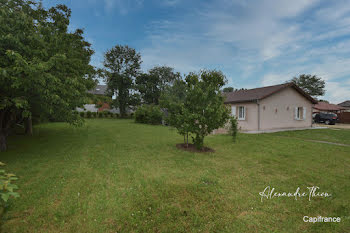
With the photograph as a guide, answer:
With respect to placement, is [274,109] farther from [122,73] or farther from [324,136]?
[122,73]

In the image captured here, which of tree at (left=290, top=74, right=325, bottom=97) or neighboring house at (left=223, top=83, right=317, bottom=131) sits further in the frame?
tree at (left=290, top=74, right=325, bottom=97)

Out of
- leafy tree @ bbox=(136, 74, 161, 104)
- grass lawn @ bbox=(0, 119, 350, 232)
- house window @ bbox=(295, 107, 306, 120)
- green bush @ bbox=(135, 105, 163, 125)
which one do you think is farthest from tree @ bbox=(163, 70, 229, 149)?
leafy tree @ bbox=(136, 74, 161, 104)

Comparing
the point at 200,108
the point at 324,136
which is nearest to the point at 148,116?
the point at 200,108

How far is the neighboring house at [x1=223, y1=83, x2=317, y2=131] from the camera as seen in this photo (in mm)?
13547

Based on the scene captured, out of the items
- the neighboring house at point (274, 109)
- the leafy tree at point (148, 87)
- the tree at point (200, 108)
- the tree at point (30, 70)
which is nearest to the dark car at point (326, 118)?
the neighboring house at point (274, 109)

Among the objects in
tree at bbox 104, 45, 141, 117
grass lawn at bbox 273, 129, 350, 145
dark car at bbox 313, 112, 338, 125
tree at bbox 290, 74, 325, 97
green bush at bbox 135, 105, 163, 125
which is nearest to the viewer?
grass lawn at bbox 273, 129, 350, 145

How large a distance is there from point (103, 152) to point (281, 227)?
19.8 ft

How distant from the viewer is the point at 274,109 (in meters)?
14.1

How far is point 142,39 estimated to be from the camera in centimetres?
1528

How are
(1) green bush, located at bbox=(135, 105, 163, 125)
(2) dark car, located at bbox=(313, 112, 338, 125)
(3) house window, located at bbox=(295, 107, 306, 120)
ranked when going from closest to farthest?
1. (3) house window, located at bbox=(295, 107, 306, 120)
2. (1) green bush, located at bbox=(135, 105, 163, 125)
3. (2) dark car, located at bbox=(313, 112, 338, 125)

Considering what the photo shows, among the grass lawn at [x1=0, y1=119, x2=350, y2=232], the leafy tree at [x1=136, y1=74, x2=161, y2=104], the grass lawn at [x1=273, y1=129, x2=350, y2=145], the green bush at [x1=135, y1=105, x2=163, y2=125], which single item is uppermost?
the leafy tree at [x1=136, y1=74, x2=161, y2=104]

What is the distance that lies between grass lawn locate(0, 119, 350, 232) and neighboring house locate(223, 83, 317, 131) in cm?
818
